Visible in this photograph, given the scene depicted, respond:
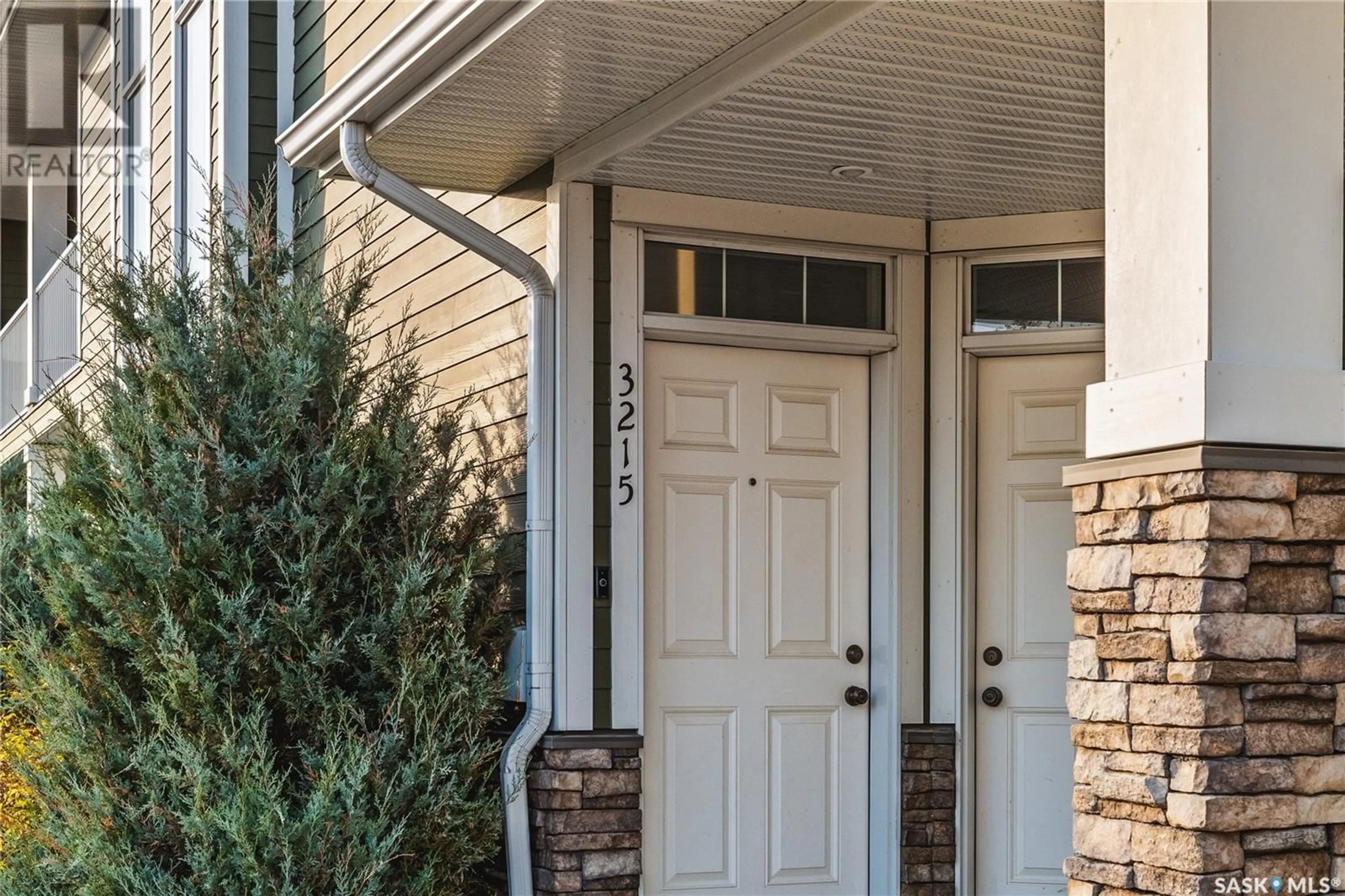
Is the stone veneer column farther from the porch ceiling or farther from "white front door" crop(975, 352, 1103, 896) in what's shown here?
"white front door" crop(975, 352, 1103, 896)

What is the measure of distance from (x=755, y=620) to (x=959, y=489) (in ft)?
2.97

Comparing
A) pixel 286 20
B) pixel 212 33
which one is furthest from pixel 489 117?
pixel 212 33

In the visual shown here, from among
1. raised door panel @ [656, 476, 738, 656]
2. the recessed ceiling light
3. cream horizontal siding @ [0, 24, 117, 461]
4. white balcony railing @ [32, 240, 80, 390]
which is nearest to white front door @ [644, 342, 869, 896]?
raised door panel @ [656, 476, 738, 656]

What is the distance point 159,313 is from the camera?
530 centimetres

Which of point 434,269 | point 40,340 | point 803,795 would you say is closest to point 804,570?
point 803,795

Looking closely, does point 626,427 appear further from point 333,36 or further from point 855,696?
point 333,36

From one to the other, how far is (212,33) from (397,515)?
451 cm

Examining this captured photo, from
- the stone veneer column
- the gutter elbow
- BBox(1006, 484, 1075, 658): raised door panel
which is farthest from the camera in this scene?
BBox(1006, 484, 1075, 658): raised door panel

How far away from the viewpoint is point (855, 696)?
5844mm

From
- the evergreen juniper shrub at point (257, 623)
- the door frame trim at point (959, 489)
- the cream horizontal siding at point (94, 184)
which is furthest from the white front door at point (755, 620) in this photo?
the cream horizontal siding at point (94, 184)

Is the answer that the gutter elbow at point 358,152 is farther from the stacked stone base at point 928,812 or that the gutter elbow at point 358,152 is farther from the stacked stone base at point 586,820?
the stacked stone base at point 928,812

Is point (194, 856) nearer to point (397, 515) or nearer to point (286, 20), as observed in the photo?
point (397, 515)

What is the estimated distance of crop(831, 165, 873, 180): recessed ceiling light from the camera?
520 cm

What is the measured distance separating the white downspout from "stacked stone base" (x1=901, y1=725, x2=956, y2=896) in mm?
1397
